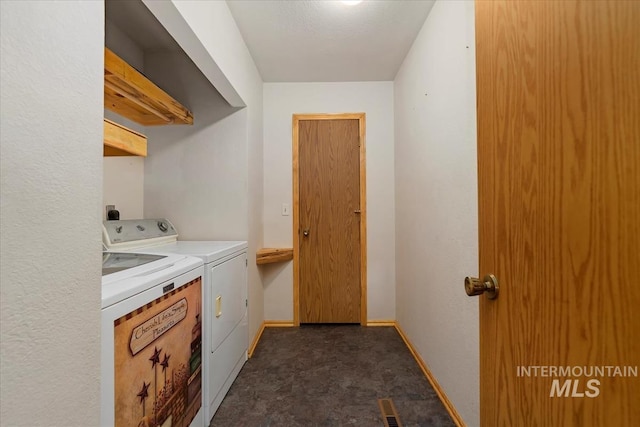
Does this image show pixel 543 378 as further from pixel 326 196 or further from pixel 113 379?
pixel 326 196

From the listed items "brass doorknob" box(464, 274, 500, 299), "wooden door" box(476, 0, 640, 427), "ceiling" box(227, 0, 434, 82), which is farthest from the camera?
"ceiling" box(227, 0, 434, 82)

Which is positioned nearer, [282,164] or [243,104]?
[243,104]

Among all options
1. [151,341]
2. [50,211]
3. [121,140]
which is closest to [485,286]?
[50,211]

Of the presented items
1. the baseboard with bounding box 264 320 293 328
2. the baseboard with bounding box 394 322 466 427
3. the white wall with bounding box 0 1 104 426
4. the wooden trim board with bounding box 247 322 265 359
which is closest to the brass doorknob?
the white wall with bounding box 0 1 104 426

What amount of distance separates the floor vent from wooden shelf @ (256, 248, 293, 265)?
1.41 m

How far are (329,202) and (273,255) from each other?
781mm

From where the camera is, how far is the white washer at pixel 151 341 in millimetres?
778

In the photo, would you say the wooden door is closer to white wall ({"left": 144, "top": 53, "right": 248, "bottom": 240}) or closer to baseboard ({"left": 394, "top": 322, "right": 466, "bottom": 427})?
baseboard ({"left": 394, "top": 322, "right": 466, "bottom": 427})

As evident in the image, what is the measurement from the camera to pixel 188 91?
2082mm

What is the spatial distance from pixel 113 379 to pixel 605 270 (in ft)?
3.90

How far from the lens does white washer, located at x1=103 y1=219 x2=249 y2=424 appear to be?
1.41 m

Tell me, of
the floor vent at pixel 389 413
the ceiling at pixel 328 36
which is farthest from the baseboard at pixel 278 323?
the ceiling at pixel 328 36

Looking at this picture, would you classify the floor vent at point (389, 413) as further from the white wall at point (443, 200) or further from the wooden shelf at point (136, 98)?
the wooden shelf at point (136, 98)

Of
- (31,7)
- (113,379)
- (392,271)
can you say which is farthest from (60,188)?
(392,271)
